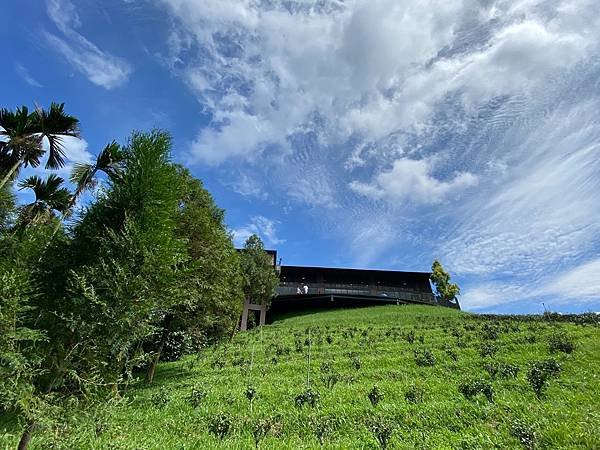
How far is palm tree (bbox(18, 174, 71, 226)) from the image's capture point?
14.7 metres

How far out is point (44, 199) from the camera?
50.2ft

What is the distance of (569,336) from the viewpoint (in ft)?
56.3

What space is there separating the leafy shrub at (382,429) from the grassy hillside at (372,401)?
4cm

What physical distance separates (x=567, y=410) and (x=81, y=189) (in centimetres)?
1761

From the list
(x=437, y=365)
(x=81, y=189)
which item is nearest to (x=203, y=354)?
(x=81, y=189)

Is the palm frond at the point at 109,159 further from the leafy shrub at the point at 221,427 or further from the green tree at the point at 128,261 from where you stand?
the leafy shrub at the point at 221,427

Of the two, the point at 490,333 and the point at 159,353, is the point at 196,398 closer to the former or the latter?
the point at 159,353

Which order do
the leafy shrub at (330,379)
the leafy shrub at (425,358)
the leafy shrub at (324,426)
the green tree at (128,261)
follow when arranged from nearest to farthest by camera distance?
1. the green tree at (128,261)
2. the leafy shrub at (324,426)
3. the leafy shrub at (330,379)
4. the leafy shrub at (425,358)

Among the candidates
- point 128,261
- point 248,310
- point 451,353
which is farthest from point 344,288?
point 128,261

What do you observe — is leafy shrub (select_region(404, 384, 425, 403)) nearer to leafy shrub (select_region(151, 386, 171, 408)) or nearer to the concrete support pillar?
leafy shrub (select_region(151, 386, 171, 408))

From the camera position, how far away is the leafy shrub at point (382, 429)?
7.70 m

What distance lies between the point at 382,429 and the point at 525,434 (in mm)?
3181

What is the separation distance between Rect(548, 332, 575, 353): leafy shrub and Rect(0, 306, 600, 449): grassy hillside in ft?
0.28

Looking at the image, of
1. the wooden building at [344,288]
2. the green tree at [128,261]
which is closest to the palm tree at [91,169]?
the green tree at [128,261]
